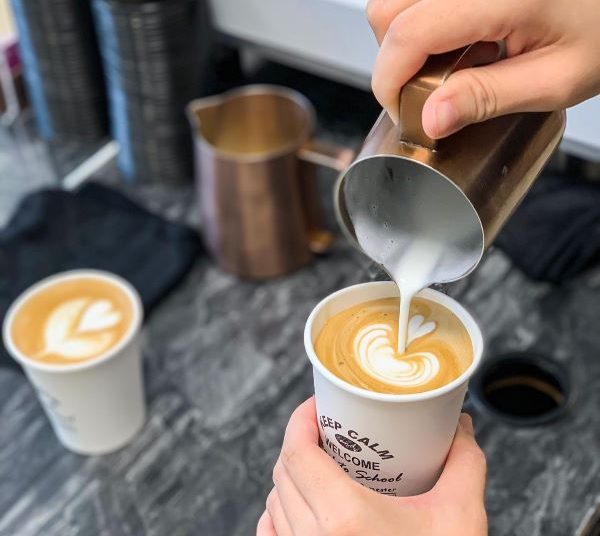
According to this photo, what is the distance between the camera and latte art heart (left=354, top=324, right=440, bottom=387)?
56 cm

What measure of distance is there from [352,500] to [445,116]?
25cm

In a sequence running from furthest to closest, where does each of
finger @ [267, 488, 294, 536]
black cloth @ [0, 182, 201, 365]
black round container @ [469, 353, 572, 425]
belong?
black cloth @ [0, 182, 201, 365], black round container @ [469, 353, 572, 425], finger @ [267, 488, 294, 536]

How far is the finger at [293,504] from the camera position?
1.80 feet

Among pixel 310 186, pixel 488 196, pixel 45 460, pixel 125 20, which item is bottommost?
pixel 45 460

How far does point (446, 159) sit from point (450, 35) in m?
0.07

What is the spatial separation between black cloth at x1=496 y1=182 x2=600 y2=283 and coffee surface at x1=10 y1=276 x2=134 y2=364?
0.45 metres

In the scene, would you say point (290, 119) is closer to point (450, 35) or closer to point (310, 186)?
A: point (310, 186)

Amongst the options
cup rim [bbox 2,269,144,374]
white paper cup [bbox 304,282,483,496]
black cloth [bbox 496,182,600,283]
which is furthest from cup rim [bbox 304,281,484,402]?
black cloth [bbox 496,182,600,283]

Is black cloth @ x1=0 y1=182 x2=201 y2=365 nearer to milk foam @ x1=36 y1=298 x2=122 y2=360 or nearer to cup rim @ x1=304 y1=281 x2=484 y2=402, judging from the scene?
milk foam @ x1=36 y1=298 x2=122 y2=360

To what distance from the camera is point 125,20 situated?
980 millimetres

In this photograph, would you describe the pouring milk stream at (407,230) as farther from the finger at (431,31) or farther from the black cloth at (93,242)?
the black cloth at (93,242)

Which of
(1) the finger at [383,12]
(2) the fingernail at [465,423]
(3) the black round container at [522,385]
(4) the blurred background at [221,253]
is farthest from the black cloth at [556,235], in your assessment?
(1) the finger at [383,12]

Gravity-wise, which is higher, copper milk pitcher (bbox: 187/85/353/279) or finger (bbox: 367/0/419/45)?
finger (bbox: 367/0/419/45)

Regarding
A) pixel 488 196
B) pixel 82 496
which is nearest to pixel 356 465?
pixel 488 196
